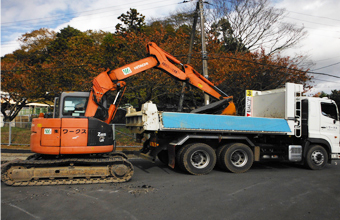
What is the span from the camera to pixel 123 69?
824 cm

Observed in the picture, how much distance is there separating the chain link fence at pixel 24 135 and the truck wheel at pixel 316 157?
8449mm

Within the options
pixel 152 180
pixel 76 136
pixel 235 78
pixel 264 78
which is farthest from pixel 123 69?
pixel 264 78

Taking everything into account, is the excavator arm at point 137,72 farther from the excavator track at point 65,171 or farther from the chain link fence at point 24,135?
the chain link fence at point 24,135

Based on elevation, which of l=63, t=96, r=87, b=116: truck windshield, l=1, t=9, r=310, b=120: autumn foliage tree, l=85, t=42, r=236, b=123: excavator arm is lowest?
l=63, t=96, r=87, b=116: truck windshield

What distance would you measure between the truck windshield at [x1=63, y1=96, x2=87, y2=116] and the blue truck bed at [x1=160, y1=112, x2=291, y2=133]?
2.38m

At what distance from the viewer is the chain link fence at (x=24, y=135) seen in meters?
14.8

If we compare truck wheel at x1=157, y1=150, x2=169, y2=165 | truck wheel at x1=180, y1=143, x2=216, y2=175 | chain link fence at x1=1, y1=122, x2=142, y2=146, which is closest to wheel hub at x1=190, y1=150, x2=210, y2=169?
truck wheel at x1=180, y1=143, x2=216, y2=175

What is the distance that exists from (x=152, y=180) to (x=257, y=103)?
566 centimetres

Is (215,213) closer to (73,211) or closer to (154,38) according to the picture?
(73,211)

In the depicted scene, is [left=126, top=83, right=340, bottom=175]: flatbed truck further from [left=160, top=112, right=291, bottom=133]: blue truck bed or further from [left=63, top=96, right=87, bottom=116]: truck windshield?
[left=63, top=96, right=87, bottom=116]: truck windshield

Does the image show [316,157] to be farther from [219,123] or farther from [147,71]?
[147,71]

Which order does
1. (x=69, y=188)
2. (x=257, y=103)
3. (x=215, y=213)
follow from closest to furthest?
(x=215, y=213) < (x=69, y=188) < (x=257, y=103)

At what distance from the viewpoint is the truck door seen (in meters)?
9.73

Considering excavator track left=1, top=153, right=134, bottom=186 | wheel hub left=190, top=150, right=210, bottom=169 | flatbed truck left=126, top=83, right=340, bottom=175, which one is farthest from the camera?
wheel hub left=190, top=150, right=210, bottom=169
